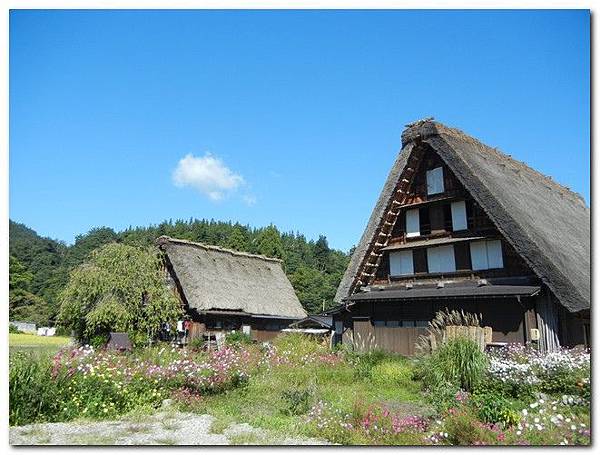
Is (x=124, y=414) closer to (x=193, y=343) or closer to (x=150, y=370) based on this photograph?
(x=150, y=370)

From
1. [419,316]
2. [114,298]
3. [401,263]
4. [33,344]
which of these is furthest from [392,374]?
[33,344]

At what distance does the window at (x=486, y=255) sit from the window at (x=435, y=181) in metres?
2.29

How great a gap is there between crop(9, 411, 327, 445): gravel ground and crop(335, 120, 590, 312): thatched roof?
338 inches

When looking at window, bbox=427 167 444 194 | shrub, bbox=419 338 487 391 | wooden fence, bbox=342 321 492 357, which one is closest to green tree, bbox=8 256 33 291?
wooden fence, bbox=342 321 492 357

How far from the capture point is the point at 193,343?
907 inches

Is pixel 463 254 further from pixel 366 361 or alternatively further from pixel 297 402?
pixel 297 402

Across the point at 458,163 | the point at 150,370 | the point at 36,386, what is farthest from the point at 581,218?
the point at 36,386

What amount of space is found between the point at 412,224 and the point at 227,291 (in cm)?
1350

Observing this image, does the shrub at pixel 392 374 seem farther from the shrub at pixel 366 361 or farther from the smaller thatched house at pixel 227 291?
the smaller thatched house at pixel 227 291

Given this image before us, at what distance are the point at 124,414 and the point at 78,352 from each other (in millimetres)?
2151

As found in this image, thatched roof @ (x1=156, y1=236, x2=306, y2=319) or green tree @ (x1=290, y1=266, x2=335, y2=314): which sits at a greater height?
thatched roof @ (x1=156, y1=236, x2=306, y2=319)

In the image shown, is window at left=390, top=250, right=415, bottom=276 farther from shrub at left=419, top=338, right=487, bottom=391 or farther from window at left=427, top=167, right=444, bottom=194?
shrub at left=419, top=338, right=487, bottom=391

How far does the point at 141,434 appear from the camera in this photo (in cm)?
739

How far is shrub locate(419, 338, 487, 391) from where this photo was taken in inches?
383
